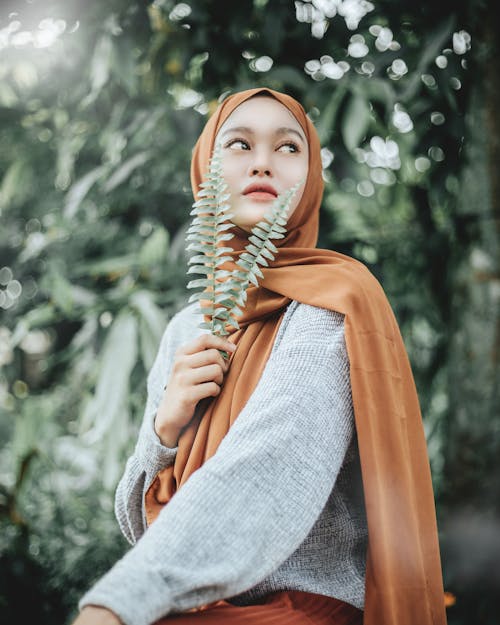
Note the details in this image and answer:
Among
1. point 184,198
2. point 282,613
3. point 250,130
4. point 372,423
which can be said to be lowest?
point 184,198

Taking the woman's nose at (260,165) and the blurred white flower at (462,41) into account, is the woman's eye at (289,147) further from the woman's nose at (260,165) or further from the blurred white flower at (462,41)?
the blurred white flower at (462,41)

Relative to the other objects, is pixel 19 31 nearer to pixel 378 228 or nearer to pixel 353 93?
pixel 353 93

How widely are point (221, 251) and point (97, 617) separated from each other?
59 centimetres

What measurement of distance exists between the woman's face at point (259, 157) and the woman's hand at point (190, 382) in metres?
0.26

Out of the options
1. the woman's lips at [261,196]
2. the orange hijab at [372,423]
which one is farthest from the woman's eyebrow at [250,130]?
the orange hijab at [372,423]

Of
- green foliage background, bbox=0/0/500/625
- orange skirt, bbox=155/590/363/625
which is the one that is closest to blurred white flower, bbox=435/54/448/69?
green foliage background, bbox=0/0/500/625

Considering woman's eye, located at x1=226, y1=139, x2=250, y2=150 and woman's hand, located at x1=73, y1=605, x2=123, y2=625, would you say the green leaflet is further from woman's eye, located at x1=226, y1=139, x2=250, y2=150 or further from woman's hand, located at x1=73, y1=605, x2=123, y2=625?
woman's hand, located at x1=73, y1=605, x2=123, y2=625

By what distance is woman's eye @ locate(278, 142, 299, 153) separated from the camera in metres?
1.19

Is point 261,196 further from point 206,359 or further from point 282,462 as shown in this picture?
point 282,462

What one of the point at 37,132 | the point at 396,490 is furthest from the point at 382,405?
the point at 37,132

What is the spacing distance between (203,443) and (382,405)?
0.96ft

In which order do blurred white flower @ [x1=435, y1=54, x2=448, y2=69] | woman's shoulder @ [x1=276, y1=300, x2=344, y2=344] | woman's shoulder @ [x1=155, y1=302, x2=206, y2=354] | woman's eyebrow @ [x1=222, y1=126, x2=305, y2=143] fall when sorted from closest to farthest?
woman's shoulder @ [x1=276, y1=300, x2=344, y2=344] < woman's eyebrow @ [x1=222, y1=126, x2=305, y2=143] < woman's shoulder @ [x1=155, y1=302, x2=206, y2=354] < blurred white flower @ [x1=435, y1=54, x2=448, y2=69]

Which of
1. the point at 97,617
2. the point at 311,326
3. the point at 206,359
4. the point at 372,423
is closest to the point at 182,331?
the point at 206,359

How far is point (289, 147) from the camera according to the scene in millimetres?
1200
